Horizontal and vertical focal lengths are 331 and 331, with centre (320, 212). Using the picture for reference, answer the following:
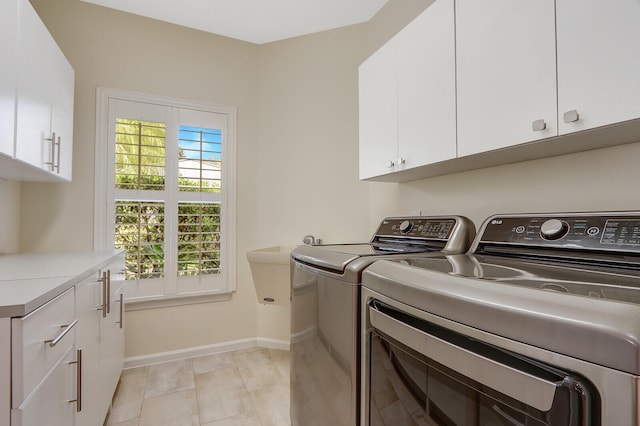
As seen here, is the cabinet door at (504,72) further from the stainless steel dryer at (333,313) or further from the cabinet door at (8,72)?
the cabinet door at (8,72)

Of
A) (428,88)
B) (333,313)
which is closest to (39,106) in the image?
(333,313)

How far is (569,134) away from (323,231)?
1960 millimetres

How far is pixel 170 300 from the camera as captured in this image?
2.66 meters

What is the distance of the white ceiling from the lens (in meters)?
2.41

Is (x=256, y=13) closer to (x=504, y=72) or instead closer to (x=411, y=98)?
(x=411, y=98)

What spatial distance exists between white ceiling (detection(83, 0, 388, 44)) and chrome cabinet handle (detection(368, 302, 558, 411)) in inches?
94.3

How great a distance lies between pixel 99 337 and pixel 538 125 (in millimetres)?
1996

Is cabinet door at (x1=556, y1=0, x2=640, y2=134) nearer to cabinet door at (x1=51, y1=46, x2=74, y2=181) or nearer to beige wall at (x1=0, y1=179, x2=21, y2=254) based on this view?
cabinet door at (x1=51, y1=46, x2=74, y2=181)

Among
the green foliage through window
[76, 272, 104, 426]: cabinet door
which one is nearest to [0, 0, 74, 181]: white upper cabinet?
the green foliage through window

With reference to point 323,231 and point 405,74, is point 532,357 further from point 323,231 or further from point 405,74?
Result: point 323,231

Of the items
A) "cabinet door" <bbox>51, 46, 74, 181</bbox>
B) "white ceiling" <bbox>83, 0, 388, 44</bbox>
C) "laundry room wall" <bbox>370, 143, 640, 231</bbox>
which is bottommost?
"laundry room wall" <bbox>370, 143, 640, 231</bbox>

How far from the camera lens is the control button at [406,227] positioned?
1.73 m

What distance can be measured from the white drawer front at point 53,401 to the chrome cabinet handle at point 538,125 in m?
1.57

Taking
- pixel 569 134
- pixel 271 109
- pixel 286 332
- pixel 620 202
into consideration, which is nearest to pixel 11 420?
pixel 569 134
